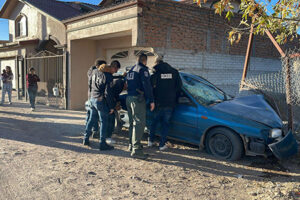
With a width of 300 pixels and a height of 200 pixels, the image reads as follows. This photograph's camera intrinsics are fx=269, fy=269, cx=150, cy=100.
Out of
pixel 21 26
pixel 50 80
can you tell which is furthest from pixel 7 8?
pixel 50 80

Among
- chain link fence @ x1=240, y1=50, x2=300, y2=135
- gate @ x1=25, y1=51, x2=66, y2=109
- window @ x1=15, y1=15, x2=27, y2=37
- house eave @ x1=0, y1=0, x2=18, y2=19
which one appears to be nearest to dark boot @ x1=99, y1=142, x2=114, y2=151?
chain link fence @ x1=240, y1=50, x2=300, y2=135

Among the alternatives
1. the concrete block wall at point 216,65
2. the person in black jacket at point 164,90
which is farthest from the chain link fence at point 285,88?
the concrete block wall at point 216,65

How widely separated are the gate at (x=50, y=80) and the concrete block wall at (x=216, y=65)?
201 inches

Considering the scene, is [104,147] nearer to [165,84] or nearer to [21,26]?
[165,84]

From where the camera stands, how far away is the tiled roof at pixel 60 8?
1314 cm

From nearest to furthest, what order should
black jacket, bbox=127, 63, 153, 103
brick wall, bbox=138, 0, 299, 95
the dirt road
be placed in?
the dirt road < black jacket, bbox=127, 63, 153, 103 < brick wall, bbox=138, 0, 299, 95

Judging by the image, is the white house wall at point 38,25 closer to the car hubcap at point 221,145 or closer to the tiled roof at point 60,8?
the tiled roof at point 60,8

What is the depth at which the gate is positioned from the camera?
1141 centimetres

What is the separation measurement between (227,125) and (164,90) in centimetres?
134

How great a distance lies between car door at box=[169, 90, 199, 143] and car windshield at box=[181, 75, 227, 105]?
0.60 feet

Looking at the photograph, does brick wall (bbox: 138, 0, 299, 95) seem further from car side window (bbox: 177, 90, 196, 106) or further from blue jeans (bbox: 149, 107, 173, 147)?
blue jeans (bbox: 149, 107, 173, 147)

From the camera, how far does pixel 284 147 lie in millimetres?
4359

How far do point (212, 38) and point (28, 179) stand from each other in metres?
7.56

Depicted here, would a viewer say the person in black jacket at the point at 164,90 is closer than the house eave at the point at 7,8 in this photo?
Yes
